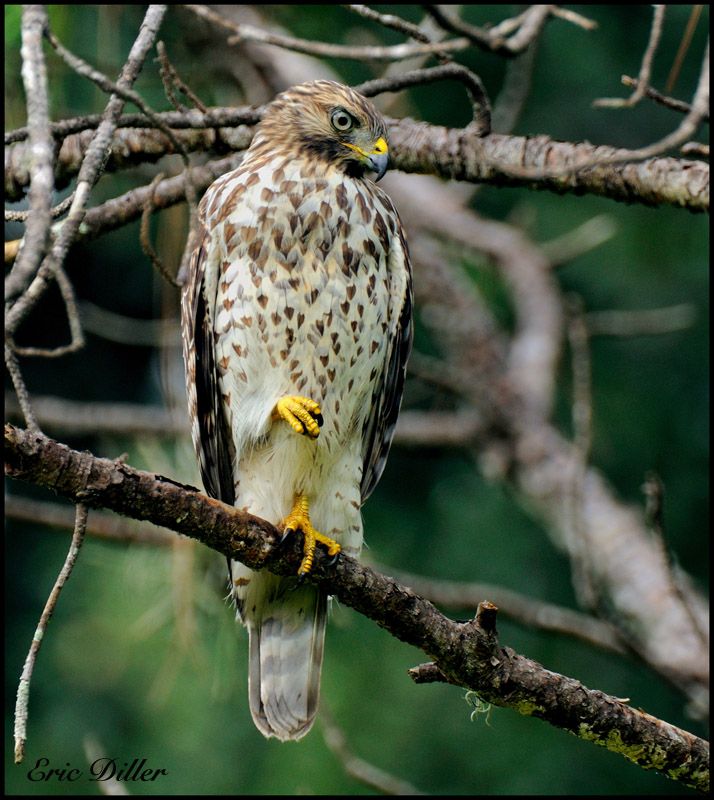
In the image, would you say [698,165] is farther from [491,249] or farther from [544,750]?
[544,750]

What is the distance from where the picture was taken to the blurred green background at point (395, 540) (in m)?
6.27

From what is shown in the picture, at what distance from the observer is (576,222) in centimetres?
841

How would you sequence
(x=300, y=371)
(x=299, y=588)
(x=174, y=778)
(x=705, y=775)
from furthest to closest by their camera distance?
(x=174, y=778), (x=299, y=588), (x=300, y=371), (x=705, y=775)

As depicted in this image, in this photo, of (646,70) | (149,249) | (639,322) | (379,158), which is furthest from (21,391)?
(639,322)

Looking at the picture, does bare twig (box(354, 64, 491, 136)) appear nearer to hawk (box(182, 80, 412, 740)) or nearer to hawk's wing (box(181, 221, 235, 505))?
hawk (box(182, 80, 412, 740))

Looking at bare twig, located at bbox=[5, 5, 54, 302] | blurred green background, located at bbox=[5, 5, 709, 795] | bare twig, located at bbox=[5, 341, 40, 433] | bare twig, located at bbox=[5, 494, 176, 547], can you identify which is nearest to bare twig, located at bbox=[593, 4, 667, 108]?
bare twig, located at bbox=[5, 5, 54, 302]

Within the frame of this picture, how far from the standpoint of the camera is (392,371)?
3.82m

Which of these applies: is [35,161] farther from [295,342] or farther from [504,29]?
[504,29]

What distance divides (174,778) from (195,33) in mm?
4346

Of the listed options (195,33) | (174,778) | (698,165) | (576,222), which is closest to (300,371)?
(698,165)

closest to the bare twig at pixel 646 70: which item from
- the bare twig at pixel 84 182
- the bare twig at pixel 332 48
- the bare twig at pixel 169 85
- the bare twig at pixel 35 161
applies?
the bare twig at pixel 332 48

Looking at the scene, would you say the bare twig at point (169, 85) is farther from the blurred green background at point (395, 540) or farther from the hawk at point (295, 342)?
the blurred green background at point (395, 540)

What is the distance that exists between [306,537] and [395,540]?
474 cm

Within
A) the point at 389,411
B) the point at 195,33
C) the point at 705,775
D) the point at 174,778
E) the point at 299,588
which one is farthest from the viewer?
the point at 174,778
